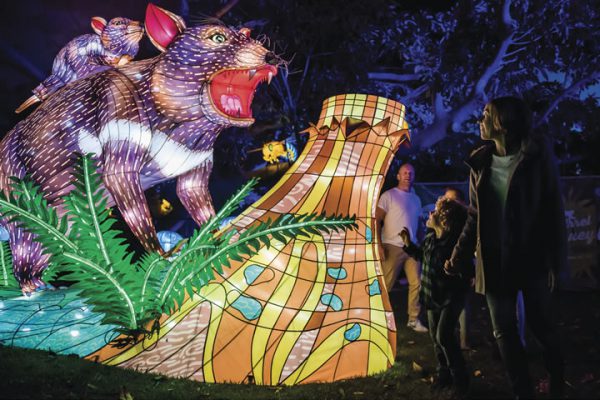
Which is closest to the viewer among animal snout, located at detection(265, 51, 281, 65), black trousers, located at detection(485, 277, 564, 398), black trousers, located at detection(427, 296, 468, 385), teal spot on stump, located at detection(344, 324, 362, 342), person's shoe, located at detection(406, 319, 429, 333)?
black trousers, located at detection(485, 277, 564, 398)

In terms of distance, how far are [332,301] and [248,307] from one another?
1.81 feet

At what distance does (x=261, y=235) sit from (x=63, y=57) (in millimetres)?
3265

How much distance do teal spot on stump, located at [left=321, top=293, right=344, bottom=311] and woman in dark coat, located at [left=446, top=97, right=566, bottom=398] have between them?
104 centimetres

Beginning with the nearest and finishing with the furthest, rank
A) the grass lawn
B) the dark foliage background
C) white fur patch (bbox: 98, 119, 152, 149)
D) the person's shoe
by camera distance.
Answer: the grass lawn, white fur patch (bbox: 98, 119, 152, 149), the person's shoe, the dark foliage background

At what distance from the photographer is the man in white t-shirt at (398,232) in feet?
18.8

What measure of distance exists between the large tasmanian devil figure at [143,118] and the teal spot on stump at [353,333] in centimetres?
177

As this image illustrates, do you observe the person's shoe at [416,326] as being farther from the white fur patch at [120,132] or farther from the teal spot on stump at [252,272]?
the white fur patch at [120,132]

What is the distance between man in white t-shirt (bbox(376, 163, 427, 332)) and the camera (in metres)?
5.73

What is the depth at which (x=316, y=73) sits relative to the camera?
36.9ft

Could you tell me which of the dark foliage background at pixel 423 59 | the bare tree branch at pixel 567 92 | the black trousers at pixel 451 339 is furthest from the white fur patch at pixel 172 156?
the bare tree branch at pixel 567 92

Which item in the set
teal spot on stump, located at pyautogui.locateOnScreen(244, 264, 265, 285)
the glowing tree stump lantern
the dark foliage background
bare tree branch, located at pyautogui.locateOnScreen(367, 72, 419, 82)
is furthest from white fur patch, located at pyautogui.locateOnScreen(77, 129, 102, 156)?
bare tree branch, located at pyautogui.locateOnScreen(367, 72, 419, 82)

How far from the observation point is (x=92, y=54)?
17.8 ft

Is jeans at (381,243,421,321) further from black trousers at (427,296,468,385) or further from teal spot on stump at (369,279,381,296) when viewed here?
black trousers at (427,296,468,385)

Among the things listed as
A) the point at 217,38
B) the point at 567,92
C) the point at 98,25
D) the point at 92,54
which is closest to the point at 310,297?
the point at 217,38
